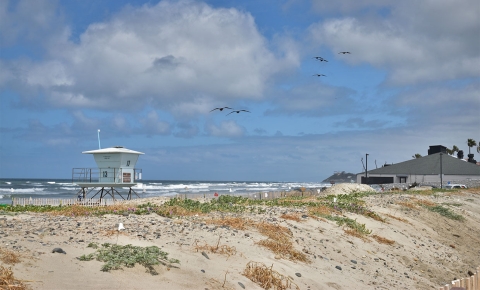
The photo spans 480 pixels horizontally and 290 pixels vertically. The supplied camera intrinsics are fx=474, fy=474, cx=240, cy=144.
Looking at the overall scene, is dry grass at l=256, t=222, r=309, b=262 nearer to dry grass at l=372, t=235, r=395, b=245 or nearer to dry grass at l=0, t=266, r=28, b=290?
dry grass at l=372, t=235, r=395, b=245

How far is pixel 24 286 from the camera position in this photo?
668 cm

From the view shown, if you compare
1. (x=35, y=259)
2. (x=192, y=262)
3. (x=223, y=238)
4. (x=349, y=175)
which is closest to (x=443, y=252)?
(x=223, y=238)

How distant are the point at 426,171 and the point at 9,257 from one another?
71.9m

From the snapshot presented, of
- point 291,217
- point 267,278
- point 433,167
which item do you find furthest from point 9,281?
point 433,167

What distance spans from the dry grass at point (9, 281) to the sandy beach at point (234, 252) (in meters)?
0.13

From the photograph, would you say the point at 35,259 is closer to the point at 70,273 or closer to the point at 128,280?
the point at 70,273

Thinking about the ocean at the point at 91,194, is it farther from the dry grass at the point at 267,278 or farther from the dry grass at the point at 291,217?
the dry grass at the point at 267,278

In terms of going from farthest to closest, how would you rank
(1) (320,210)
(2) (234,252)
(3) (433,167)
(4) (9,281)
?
(3) (433,167)
(1) (320,210)
(2) (234,252)
(4) (9,281)

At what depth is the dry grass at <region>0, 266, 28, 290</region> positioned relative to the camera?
642 cm

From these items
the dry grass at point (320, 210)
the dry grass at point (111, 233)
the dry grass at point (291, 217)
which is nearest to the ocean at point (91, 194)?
the dry grass at point (320, 210)

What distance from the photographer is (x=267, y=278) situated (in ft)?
28.8

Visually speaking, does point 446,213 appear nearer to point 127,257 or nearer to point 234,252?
point 234,252

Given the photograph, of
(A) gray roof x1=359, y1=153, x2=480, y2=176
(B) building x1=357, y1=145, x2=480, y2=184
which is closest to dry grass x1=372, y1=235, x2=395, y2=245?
(B) building x1=357, y1=145, x2=480, y2=184

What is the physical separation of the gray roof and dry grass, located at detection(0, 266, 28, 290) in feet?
235
